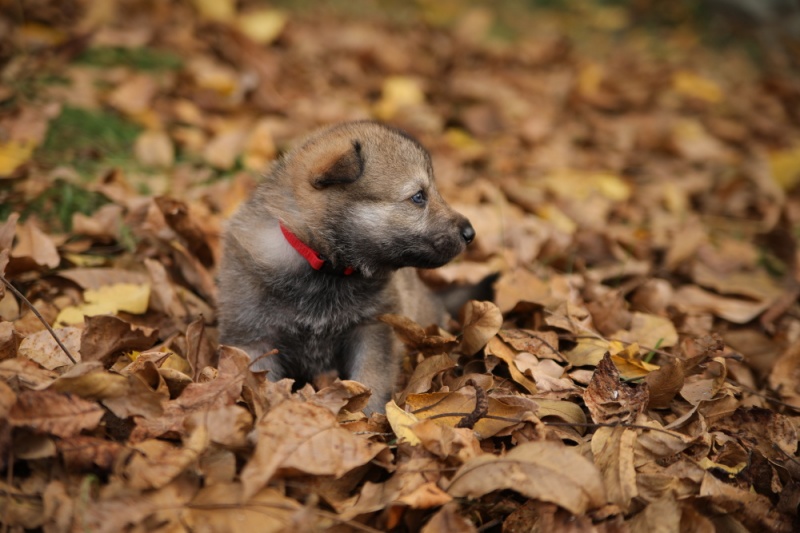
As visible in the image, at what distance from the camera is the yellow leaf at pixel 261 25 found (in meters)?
6.14

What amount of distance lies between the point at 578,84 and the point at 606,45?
2070 mm

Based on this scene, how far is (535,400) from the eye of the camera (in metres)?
2.49

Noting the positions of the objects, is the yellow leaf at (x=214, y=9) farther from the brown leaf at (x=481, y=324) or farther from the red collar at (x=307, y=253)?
the brown leaf at (x=481, y=324)

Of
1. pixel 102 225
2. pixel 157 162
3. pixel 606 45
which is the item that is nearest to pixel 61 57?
pixel 157 162

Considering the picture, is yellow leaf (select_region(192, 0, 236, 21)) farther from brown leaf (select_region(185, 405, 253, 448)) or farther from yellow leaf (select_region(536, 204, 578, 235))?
brown leaf (select_region(185, 405, 253, 448))

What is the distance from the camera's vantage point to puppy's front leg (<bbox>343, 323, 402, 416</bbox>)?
2.75m

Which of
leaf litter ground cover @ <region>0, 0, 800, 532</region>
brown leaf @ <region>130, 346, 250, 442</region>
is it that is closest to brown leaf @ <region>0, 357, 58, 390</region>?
leaf litter ground cover @ <region>0, 0, 800, 532</region>

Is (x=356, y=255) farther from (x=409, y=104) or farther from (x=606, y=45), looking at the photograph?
(x=606, y=45)

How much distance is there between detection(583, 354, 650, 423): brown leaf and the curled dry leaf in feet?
1.40

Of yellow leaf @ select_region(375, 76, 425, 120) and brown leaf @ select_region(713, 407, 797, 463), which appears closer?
brown leaf @ select_region(713, 407, 797, 463)

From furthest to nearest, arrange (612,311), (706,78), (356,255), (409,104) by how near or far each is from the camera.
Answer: (706,78), (409,104), (612,311), (356,255)

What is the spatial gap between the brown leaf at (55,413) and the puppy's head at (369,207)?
1.07 m

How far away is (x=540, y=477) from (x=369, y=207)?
1.24m

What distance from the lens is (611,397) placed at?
97.3 inches
